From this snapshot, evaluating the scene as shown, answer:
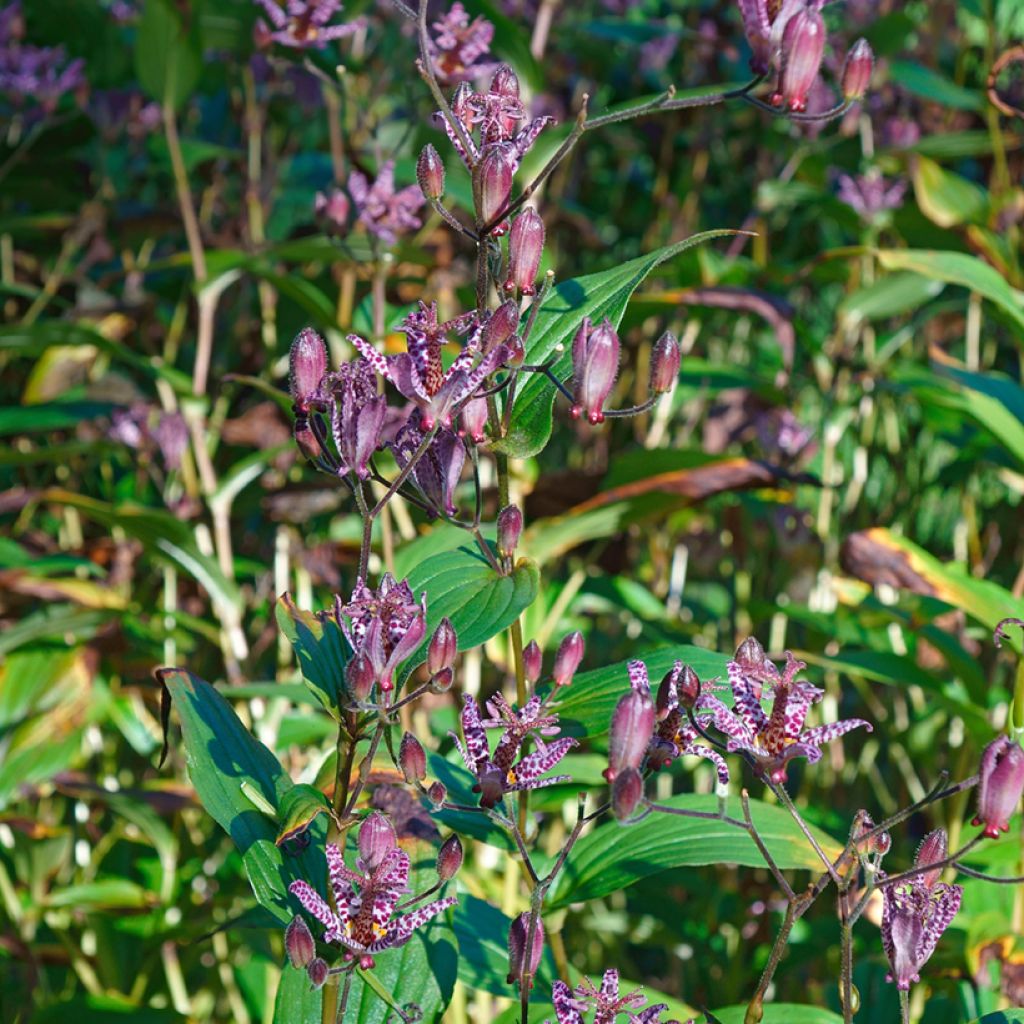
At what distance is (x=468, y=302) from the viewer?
4.59 feet

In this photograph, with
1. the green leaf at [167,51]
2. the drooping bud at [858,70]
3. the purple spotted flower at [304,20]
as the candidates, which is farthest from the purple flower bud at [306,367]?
the green leaf at [167,51]

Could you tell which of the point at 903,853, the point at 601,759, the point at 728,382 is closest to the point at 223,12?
the point at 728,382

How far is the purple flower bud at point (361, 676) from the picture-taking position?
55cm

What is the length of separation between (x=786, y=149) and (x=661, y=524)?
0.78m

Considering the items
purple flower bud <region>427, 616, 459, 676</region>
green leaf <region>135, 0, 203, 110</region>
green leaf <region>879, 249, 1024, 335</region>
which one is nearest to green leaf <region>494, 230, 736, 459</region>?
purple flower bud <region>427, 616, 459, 676</region>

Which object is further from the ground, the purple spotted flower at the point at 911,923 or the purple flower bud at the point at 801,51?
the purple flower bud at the point at 801,51

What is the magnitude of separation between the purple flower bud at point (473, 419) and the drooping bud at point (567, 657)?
114 millimetres

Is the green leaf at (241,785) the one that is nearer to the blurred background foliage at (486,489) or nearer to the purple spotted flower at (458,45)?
the blurred background foliage at (486,489)

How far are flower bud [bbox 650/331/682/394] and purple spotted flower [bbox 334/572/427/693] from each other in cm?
18

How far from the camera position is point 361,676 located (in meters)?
0.55

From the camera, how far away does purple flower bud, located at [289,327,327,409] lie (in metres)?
0.63

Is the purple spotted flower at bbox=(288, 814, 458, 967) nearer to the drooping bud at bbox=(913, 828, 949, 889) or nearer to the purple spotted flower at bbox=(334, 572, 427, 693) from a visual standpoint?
the purple spotted flower at bbox=(334, 572, 427, 693)

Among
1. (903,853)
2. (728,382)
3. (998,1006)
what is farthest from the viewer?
(903,853)

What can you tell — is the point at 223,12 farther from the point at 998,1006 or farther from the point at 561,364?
the point at 998,1006
